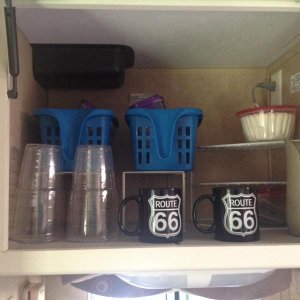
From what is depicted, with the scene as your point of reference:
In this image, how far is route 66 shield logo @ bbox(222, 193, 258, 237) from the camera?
736 millimetres

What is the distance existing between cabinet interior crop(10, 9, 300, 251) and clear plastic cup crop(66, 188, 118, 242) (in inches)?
4.5

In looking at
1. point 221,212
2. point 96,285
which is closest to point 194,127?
point 221,212

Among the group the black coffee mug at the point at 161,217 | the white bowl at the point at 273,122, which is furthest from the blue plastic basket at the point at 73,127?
the white bowl at the point at 273,122

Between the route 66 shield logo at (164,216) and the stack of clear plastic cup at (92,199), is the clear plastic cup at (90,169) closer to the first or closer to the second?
the stack of clear plastic cup at (92,199)

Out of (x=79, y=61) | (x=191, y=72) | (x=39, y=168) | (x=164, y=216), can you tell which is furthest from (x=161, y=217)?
(x=191, y=72)

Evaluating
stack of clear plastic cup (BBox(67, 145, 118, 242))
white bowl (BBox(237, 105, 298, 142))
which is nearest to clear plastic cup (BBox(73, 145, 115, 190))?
stack of clear plastic cup (BBox(67, 145, 118, 242))

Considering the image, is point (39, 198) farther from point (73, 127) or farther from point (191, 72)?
point (191, 72)

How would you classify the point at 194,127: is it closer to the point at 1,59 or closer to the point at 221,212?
the point at 221,212

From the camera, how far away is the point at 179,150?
0.90 meters

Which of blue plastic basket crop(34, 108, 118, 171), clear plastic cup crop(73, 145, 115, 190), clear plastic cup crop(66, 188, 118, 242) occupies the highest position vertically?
blue plastic basket crop(34, 108, 118, 171)

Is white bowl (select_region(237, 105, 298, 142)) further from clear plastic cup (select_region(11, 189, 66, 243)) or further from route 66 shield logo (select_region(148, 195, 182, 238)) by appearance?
clear plastic cup (select_region(11, 189, 66, 243))

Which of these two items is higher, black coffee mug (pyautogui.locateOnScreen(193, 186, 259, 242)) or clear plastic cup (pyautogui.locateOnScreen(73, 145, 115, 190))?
clear plastic cup (pyautogui.locateOnScreen(73, 145, 115, 190))

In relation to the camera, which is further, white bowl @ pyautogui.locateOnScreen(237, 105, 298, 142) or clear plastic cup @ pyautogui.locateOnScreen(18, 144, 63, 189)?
white bowl @ pyautogui.locateOnScreen(237, 105, 298, 142)

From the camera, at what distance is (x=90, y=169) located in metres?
0.80
